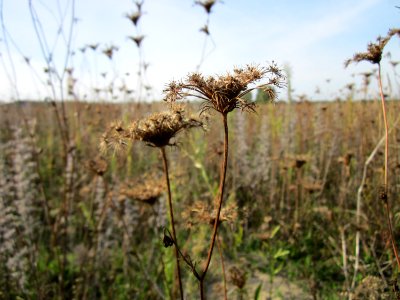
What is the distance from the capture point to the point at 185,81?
3.98 feet

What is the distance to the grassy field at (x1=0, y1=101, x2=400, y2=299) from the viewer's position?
280 centimetres

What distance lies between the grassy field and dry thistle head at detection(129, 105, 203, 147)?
10 cm

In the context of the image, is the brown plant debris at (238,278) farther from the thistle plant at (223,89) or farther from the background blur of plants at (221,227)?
the thistle plant at (223,89)

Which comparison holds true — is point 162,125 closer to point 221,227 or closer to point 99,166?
point 99,166

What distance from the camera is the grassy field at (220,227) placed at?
110 inches

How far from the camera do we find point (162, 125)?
1496 mm

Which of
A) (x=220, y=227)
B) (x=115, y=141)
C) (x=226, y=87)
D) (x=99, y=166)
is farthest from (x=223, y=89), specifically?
(x=220, y=227)

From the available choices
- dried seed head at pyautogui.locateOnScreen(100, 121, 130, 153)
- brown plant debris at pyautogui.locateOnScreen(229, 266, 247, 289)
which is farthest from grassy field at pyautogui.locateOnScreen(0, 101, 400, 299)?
dried seed head at pyautogui.locateOnScreen(100, 121, 130, 153)

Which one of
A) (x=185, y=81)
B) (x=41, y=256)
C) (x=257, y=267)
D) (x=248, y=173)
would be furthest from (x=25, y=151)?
(x=185, y=81)

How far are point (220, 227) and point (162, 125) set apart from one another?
3080 millimetres

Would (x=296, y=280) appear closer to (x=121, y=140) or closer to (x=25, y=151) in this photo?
(x=121, y=140)

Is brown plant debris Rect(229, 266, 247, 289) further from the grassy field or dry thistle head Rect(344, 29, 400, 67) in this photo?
dry thistle head Rect(344, 29, 400, 67)

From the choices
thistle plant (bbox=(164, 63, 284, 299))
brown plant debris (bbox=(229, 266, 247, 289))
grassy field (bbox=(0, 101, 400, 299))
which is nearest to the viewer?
thistle plant (bbox=(164, 63, 284, 299))

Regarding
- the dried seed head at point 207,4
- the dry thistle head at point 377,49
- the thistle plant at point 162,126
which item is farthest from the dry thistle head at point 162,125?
the dried seed head at point 207,4
